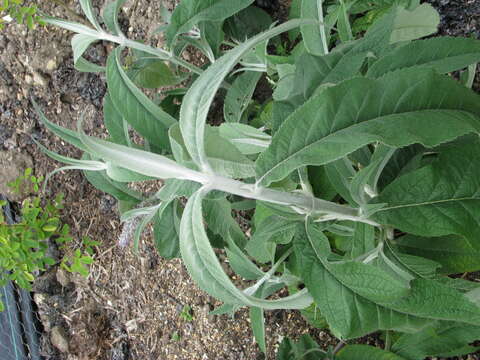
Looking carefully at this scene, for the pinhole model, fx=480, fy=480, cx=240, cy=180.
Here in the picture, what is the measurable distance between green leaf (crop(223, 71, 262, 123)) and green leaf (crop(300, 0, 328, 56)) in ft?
1.43

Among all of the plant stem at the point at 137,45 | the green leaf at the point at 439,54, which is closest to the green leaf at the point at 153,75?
the plant stem at the point at 137,45

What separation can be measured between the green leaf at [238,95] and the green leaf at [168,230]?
0.35 meters

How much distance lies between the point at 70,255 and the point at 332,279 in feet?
6.34

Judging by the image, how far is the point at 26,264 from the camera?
179cm

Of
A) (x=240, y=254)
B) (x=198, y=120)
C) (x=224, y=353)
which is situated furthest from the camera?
(x=224, y=353)

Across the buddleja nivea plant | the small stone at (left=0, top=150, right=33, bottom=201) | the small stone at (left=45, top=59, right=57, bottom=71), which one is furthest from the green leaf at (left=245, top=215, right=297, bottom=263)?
the small stone at (left=0, top=150, right=33, bottom=201)

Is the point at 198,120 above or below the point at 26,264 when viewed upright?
above

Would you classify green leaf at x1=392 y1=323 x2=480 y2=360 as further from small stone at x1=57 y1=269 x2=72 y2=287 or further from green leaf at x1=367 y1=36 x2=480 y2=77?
small stone at x1=57 y1=269 x2=72 y2=287

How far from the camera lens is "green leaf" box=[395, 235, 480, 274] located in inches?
38.3

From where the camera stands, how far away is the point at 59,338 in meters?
2.30

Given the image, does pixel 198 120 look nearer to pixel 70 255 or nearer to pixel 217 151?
pixel 217 151

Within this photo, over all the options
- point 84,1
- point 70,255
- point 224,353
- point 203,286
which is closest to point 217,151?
point 203,286

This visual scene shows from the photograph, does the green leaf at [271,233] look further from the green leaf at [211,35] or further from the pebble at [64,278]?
the pebble at [64,278]

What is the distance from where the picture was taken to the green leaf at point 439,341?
1018 millimetres
